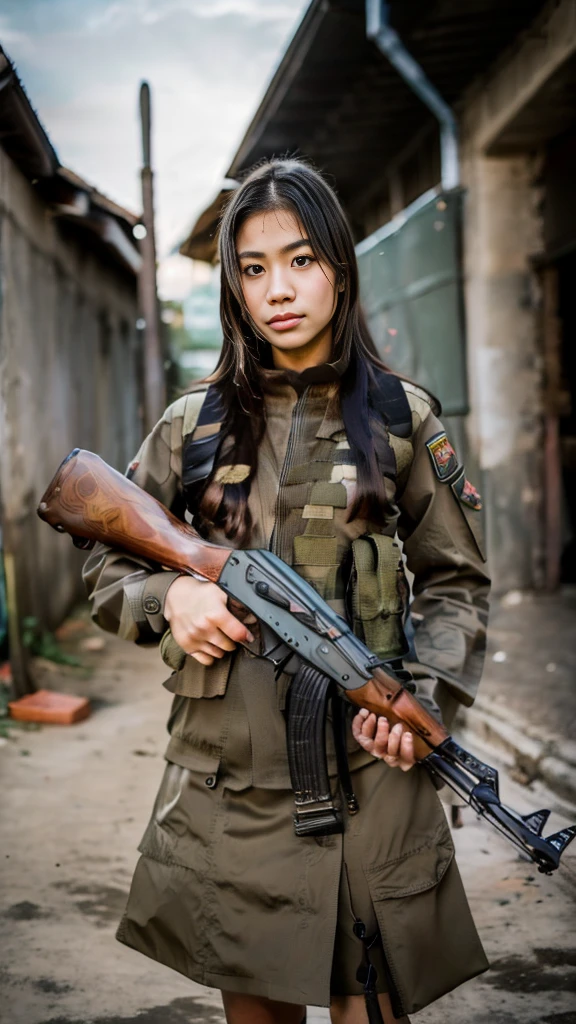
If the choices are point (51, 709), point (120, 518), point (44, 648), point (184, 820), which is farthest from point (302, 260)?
point (44, 648)

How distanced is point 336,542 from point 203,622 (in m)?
0.28

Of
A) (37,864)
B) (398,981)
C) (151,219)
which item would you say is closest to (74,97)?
(151,219)

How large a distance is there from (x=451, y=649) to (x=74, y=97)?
15.7 ft

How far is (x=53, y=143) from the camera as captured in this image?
584cm

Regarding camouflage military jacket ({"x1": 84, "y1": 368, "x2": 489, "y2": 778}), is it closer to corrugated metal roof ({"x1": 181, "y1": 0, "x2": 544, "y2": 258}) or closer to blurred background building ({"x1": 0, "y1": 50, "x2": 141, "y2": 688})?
blurred background building ({"x1": 0, "y1": 50, "x2": 141, "y2": 688})

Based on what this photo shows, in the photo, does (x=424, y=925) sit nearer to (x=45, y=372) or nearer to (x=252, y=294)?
(x=252, y=294)

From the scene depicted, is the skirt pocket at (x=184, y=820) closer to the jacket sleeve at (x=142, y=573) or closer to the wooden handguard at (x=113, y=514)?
the jacket sleeve at (x=142, y=573)

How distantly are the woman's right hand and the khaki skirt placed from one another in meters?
0.24

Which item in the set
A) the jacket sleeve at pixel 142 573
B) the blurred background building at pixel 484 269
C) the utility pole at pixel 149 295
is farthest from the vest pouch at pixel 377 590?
the utility pole at pixel 149 295

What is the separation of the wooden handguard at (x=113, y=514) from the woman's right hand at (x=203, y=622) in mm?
57

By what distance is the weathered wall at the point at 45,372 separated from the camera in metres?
6.18

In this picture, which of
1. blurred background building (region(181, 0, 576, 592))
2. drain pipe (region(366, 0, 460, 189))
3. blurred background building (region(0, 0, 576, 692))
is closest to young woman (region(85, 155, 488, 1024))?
blurred background building (region(0, 0, 576, 692))

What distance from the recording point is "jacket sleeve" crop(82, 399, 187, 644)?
1.77 meters

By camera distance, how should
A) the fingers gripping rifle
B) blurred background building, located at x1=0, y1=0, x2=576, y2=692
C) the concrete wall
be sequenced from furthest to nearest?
the concrete wall, blurred background building, located at x1=0, y1=0, x2=576, y2=692, the fingers gripping rifle
